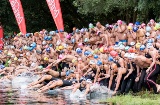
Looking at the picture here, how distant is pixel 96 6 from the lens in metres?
25.5

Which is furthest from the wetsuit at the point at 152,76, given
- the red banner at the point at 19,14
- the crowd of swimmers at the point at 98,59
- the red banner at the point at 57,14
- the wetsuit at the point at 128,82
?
the red banner at the point at 19,14

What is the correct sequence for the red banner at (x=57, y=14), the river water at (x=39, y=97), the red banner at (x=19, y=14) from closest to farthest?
the river water at (x=39, y=97) < the red banner at (x=57, y=14) < the red banner at (x=19, y=14)

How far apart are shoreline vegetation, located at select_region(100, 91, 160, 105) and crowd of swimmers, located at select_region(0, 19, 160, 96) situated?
0.29m

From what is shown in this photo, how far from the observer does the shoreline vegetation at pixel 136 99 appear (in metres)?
13.7

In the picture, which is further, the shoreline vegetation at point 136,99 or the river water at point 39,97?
the river water at point 39,97

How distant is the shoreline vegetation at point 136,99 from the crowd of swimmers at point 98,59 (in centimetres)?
29

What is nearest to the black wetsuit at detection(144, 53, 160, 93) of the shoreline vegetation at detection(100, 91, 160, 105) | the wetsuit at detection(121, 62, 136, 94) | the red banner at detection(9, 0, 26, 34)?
the shoreline vegetation at detection(100, 91, 160, 105)

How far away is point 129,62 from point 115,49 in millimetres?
1076

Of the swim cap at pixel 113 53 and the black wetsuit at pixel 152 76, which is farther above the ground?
the swim cap at pixel 113 53

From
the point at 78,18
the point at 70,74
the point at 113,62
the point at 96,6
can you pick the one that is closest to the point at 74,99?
the point at 113,62

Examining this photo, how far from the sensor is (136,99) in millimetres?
14219

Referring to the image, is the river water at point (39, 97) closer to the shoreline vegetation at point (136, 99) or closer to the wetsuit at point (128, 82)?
the shoreline vegetation at point (136, 99)

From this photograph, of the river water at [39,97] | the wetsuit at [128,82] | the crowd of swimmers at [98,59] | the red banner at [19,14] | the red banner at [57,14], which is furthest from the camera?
the red banner at [19,14]

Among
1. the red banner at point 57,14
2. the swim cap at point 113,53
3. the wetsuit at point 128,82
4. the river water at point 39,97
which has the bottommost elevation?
the river water at point 39,97
